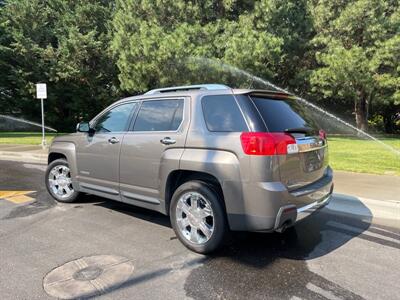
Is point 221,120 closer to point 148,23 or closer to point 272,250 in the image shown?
point 272,250

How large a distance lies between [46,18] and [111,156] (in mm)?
27866

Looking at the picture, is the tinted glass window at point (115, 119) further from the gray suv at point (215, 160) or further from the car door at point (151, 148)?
the car door at point (151, 148)

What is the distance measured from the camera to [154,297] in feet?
11.2

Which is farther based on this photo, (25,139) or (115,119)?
(25,139)

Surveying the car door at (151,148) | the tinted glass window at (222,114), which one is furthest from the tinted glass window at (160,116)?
the tinted glass window at (222,114)

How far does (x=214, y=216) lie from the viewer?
4.22 m

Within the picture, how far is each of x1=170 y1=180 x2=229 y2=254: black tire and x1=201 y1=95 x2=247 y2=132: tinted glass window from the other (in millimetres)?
680

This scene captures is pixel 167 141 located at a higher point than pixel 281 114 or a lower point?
lower

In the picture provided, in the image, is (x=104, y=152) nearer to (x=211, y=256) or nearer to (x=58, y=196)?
(x=58, y=196)

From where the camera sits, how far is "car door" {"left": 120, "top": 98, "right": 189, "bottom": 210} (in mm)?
4645

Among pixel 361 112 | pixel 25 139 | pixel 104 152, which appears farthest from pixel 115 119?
pixel 361 112

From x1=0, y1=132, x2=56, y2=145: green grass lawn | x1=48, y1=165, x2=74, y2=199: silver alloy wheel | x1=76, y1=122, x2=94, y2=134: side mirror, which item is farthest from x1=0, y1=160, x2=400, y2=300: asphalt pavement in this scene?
x1=0, y1=132, x2=56, y2=145: green grass lawn

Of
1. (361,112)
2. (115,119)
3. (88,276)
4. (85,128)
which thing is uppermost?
(361,112)

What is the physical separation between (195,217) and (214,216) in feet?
1.11
